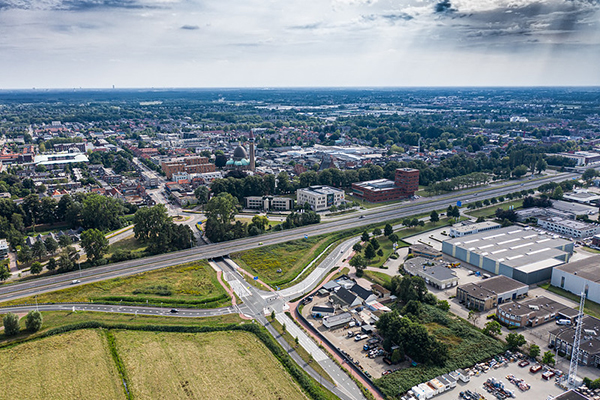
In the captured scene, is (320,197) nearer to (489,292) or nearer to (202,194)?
(202,194)

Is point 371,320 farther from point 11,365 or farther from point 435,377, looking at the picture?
point 11,365

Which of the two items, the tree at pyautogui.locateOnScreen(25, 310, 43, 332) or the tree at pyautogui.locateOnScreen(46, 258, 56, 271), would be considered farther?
the tree at pyautogui.locateOnScreen(46, 258, 56, 271)

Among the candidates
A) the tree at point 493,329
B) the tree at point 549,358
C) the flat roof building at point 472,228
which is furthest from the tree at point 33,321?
the flat roof building at point 472,228

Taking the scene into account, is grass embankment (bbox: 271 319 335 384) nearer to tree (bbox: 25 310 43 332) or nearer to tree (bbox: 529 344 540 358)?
tree (bbox: 529 344 540 358)

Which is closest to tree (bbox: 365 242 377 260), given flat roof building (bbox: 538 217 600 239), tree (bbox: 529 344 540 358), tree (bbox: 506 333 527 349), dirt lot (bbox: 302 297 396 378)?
dirt lot (bbox: 302 297 396 378)

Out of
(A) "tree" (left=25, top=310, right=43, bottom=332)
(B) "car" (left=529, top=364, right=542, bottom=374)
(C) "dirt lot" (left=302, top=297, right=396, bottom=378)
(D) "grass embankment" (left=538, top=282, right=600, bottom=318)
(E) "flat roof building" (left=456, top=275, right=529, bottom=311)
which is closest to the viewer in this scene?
(B) "car" (left=529, top=364, right=542, bottom=374)

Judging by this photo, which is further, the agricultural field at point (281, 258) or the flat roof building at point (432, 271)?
the agricultural field at point (281, 258)

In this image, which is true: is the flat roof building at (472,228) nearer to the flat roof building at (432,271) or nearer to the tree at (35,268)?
the flat roof building at (432,271)
